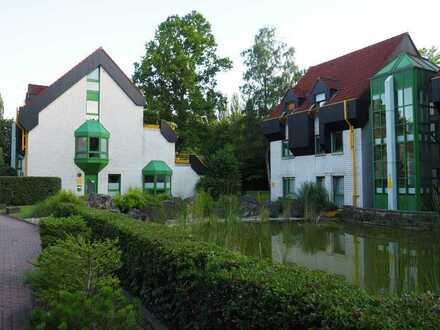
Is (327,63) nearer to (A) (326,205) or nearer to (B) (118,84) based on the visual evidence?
(A) (326,205)

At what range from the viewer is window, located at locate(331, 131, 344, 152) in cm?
2537

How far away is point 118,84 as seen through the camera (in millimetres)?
32312

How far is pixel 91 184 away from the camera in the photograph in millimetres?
30781


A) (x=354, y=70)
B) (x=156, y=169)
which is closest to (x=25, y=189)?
(x=156, y=169)

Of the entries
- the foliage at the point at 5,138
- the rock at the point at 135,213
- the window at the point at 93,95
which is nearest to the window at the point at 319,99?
the rock at the point at 135,213

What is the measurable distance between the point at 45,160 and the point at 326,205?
19562 mm

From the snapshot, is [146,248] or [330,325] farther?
[146,248]

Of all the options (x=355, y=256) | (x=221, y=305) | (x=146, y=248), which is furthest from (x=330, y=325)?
(x=355, y=256)

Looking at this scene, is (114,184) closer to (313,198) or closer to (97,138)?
(97,138)

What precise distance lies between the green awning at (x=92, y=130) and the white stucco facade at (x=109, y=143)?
51 centimetres

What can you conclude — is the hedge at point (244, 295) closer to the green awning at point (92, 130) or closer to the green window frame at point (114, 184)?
the green awning at point (92, 130)

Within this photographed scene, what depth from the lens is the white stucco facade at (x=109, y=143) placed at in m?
29.4

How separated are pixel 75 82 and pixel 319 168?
18737 mm

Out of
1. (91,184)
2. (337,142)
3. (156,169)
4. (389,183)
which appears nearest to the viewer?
(389,183)
